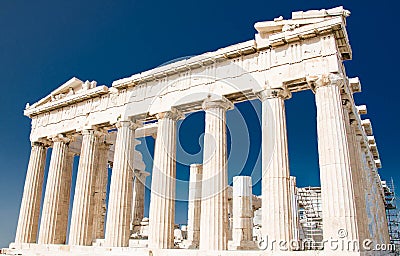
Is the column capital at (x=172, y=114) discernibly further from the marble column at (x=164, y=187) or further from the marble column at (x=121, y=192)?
the marble column at (x=121, y=192)

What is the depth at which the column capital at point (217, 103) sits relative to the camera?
60.7 feet

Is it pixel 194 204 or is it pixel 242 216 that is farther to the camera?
pixel 194 204

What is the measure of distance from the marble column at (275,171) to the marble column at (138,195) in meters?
16.9

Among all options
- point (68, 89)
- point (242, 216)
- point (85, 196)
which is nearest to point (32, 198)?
point (85, 196)

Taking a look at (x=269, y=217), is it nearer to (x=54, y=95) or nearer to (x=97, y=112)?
(x=97, y=112)


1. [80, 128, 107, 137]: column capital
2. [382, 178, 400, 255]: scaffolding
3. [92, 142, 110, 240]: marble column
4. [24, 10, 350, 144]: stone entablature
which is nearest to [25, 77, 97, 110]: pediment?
[24, 10, 350, 144]: stone entablature

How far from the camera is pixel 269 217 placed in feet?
50.0

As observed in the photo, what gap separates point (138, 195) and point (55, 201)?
859 centimetres

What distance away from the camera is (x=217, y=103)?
61.1 feet

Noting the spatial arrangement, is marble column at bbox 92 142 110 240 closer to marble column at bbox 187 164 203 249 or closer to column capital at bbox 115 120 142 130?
column capital at bbox 115 120 142 130

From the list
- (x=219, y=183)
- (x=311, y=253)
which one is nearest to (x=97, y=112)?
(x=219, y=183)

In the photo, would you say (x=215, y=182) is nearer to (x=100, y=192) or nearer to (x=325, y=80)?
(x=325, y=80)

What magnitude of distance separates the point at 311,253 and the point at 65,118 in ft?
62.0

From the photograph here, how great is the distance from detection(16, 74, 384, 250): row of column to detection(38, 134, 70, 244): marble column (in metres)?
0.06
